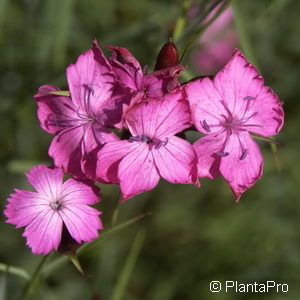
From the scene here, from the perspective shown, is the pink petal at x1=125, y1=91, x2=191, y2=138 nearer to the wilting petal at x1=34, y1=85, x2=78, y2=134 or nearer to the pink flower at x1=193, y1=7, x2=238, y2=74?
the wilting petal at x1=34, y1=85, x2=78, y2=134

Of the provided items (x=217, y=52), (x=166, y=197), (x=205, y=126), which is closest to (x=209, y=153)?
(x=205, y=126)

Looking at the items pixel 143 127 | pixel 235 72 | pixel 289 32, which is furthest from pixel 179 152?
pixel 289 32

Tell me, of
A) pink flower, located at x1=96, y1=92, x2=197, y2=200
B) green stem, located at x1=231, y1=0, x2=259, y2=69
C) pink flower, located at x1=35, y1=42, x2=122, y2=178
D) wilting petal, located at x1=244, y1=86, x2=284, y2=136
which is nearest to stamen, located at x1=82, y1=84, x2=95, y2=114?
pink flower, located at x1=35, y1=42, x2=122, y2=178

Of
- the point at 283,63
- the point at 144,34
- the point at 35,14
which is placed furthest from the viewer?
the point at 283,63

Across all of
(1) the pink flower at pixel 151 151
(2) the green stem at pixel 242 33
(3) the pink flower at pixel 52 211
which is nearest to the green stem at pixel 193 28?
(2) the green stem at pixel 242 33

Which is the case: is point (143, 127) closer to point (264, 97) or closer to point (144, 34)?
point (264, 97)

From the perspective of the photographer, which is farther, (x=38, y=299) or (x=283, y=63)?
(x=283, y=63)
